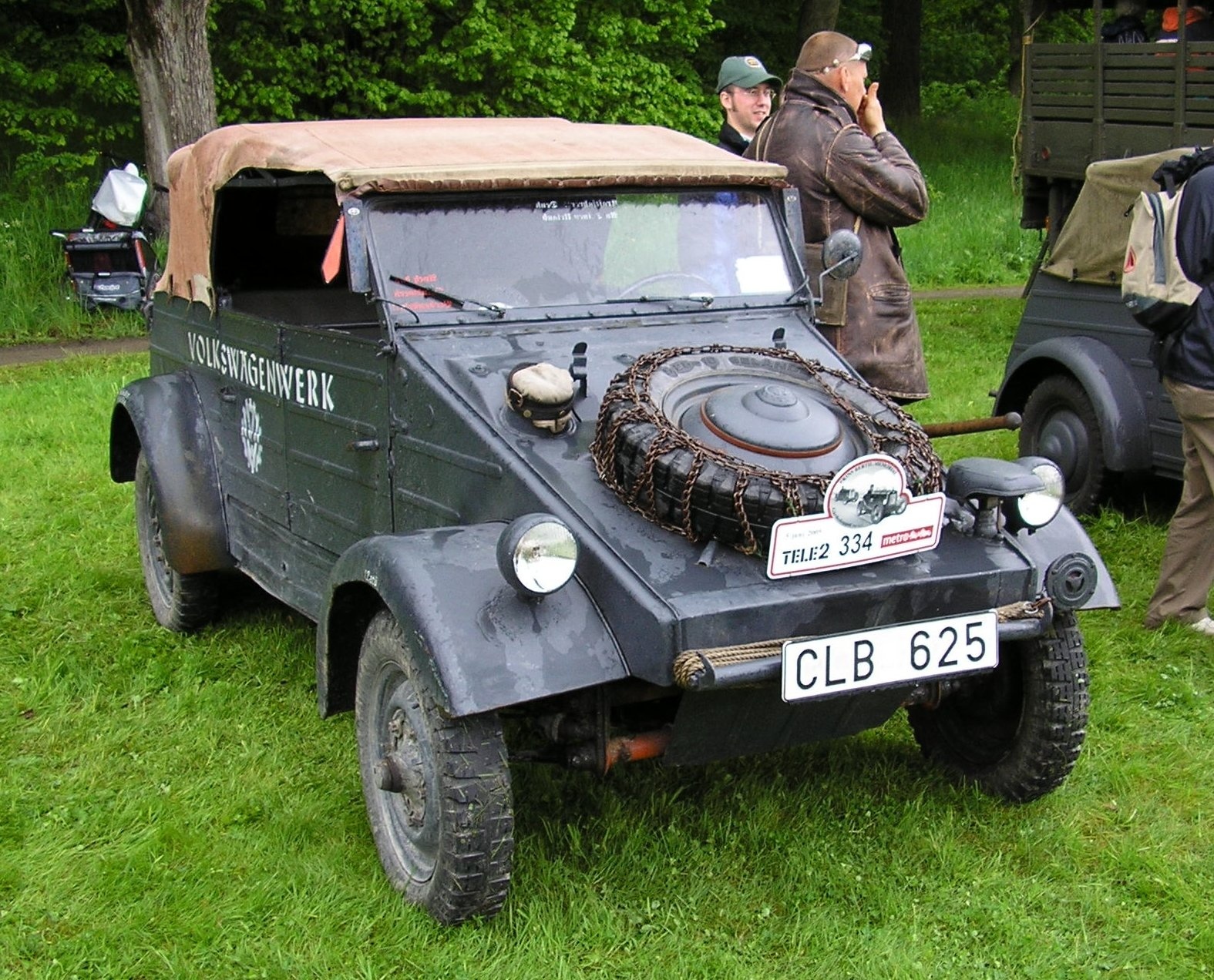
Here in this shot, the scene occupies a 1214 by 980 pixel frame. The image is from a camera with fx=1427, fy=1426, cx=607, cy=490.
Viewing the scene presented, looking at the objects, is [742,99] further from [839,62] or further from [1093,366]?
[1093,366]

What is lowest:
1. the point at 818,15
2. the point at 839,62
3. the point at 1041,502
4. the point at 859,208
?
the point at 1041,502

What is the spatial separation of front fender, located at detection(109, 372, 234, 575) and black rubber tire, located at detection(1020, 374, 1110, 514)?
377 centimetres

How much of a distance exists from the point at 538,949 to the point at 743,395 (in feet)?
4.91

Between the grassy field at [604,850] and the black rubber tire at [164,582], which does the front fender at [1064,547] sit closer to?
the grassy field at [604,850]

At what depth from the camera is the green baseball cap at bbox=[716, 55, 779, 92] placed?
23.0ft

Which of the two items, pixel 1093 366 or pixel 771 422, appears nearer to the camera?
pixel 771 422

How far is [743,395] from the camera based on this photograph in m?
3.76

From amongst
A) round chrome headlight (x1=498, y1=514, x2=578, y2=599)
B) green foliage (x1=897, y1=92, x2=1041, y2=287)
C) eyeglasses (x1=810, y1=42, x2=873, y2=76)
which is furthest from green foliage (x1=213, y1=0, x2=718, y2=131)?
round chrome headlight (x1=498, y1=514, x2=578, y2=599)

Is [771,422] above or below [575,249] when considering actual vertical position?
below

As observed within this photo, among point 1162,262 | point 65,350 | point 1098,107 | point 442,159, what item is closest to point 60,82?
point 65,350

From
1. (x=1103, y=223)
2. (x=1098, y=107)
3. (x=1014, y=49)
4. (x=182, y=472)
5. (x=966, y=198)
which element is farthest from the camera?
(x=1014, y=49)

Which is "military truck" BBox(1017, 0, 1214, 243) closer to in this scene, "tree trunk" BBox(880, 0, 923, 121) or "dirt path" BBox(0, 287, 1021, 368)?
"dirt path" BBox(0, 287, 1021, 368)

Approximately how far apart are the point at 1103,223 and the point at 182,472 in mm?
4605

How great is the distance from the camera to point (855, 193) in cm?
564
